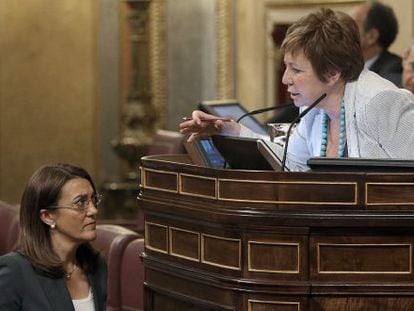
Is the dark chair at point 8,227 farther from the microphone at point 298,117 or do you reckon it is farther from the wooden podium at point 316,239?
the wooden podium at point 316,239

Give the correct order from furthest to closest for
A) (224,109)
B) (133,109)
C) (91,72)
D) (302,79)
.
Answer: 1. (91,72)
2. (133,109)
3. (224,109)
4. (302,79)

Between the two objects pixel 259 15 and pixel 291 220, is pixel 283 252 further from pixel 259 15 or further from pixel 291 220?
pixel 259 15

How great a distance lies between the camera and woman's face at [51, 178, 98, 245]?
12.1 feet

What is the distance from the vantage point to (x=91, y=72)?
8.98 meters

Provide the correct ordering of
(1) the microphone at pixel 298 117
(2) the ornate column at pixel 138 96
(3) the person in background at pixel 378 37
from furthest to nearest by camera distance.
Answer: (2) the ornate column at pixel 138 96, (3) the person in background at pixel 378 37, (1) the microphone at pixel 298 117

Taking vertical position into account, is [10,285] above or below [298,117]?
below

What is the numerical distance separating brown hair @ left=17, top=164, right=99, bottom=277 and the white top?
0.10 m

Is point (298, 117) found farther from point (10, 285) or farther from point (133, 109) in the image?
point (133, 109)

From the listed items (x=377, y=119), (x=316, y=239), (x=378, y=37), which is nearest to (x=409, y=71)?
(x=378, y=37)

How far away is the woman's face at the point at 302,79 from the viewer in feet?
11.6

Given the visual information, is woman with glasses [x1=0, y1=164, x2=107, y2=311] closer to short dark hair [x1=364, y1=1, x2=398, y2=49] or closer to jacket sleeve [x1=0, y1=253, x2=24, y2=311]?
jacket sleeve [x1=0, y1=253, x2=24, y2=311]

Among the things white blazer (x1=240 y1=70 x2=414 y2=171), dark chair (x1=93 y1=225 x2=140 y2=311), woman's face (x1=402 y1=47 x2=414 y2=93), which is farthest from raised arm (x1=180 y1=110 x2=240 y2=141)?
woman's face (x1=402 y1=47 x2=414 y2=93)

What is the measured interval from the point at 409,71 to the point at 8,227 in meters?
1.79

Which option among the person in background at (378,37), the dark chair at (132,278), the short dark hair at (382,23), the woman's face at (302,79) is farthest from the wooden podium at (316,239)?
the short dark hair at (382,23)
